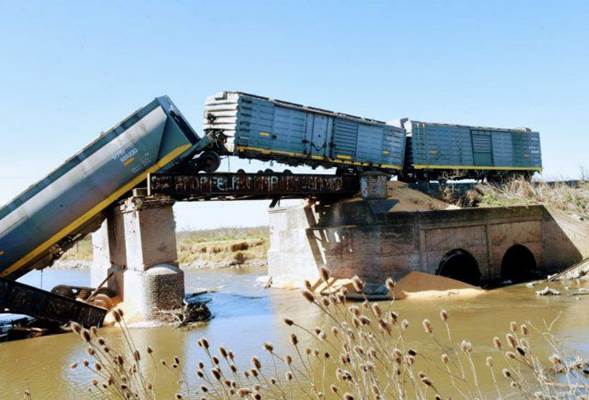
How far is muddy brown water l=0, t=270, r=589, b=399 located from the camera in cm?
923

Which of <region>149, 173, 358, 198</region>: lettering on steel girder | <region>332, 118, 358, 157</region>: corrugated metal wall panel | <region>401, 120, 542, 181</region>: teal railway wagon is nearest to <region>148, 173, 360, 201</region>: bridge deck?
<region>149, 173, 358, 198</region>: lettering on steel girder

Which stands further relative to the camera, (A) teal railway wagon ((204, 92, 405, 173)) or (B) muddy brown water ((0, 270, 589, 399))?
(A) teal railway wagon ((204, 92, 405, 173))

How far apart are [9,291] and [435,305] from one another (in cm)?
1227

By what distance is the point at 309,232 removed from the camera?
868 inches

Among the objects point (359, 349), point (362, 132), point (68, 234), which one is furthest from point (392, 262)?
point (359, 349)

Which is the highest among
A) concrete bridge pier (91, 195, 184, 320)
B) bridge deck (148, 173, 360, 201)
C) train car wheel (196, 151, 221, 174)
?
train car wheel (196, 151, 221, 174)

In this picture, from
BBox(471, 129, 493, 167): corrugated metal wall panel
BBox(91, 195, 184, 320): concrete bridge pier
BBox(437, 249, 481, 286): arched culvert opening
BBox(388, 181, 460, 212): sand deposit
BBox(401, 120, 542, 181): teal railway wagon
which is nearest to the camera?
BBox(91, 195, 184, 320): concrete bridge pier

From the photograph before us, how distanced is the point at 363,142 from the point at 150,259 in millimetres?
11061

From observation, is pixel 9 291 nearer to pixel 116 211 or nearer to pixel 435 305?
pixel 116 211

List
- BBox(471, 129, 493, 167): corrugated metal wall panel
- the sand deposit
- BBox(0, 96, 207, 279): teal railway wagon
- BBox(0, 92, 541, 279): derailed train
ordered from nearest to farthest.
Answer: BBox(0, 96, 207, 279): teal railway wagon, BBox(0, 92, 541, 279): derailed train, the sand deposit, BBox(471, 129, 493, 167): corrugated metal wall panel

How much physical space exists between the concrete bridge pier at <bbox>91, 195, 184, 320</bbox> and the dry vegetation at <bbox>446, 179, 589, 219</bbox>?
1376 cm

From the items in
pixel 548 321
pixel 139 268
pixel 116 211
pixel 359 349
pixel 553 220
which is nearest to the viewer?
pixel 359 349

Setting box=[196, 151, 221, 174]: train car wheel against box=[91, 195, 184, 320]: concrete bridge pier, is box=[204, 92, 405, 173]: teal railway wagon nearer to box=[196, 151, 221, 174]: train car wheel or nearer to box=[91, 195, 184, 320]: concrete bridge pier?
box=[196, 151, 221, 174]: train car wheel

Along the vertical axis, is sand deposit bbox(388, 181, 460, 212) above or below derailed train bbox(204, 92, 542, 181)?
below
